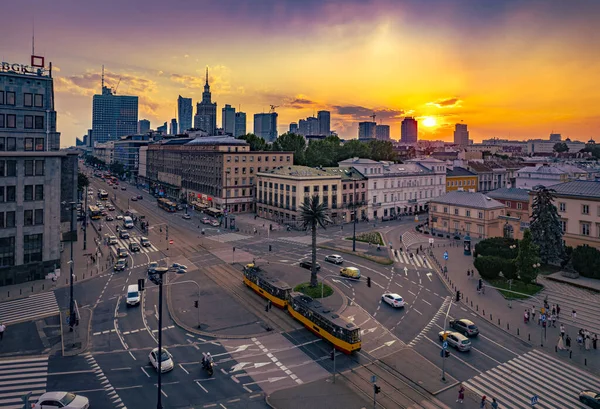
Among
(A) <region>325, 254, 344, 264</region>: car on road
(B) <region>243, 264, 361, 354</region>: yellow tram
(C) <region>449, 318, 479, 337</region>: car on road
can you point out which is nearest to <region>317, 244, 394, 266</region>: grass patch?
(A) <region>325, 254, 344, 264</region>: car on road

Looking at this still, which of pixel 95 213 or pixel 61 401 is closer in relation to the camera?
pixel 61 401

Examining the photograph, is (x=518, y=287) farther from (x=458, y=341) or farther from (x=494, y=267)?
(x=458, y=341)

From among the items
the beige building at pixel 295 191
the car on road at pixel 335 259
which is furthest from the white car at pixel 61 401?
the beige building at pixel 295 191

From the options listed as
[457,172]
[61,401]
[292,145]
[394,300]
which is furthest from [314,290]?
[292,145]

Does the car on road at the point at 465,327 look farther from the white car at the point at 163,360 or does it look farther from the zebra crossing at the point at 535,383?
the white car at the point at 163,360

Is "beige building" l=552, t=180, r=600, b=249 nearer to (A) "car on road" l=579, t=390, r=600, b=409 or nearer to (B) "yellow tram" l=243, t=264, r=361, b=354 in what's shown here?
(A) "car on road" l=579, t=390, r=600, b=409
